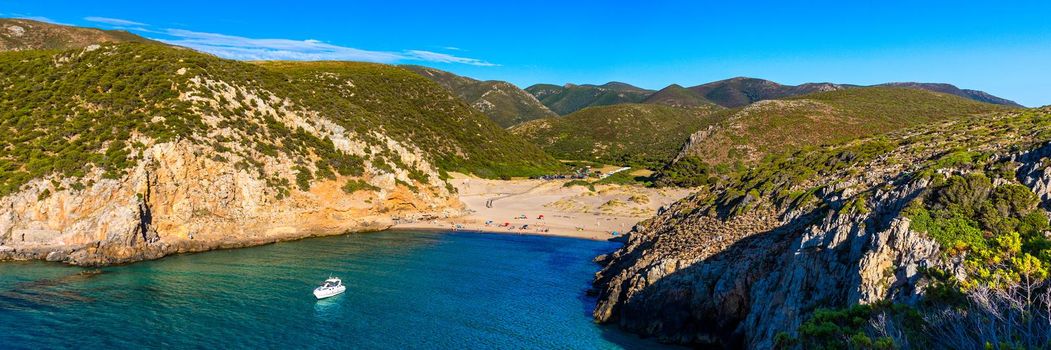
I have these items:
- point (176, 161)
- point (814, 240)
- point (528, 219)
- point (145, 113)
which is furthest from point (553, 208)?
point (814, 240)

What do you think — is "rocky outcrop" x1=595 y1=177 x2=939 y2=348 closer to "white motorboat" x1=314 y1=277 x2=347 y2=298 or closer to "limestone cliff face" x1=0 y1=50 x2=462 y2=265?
"white motorboat" x1=314 y1=277 x2=347 y2=298

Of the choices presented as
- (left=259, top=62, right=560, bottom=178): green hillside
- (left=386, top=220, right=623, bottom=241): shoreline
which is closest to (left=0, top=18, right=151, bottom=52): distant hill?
(left=259, top=62, right=560, bottom=178): green hillside

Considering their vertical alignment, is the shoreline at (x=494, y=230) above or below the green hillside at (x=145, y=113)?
below

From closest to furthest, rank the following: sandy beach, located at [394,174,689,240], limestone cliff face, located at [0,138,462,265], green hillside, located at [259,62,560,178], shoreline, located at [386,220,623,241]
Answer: limestone cliff face, located at [0,138,462,265] → shoreline, located at [386,220,623,241] → sandy beach, located at [394,174,689,240] → green hillside, located at [259,62,560,178]

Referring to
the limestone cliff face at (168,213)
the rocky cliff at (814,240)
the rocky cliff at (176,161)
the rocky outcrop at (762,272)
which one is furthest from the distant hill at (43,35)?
the rocky outcrop at (762,272)

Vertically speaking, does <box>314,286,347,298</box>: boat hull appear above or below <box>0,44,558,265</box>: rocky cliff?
below

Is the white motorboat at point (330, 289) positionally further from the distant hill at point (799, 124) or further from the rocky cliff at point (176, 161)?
the distant hill at point (799, 124)
